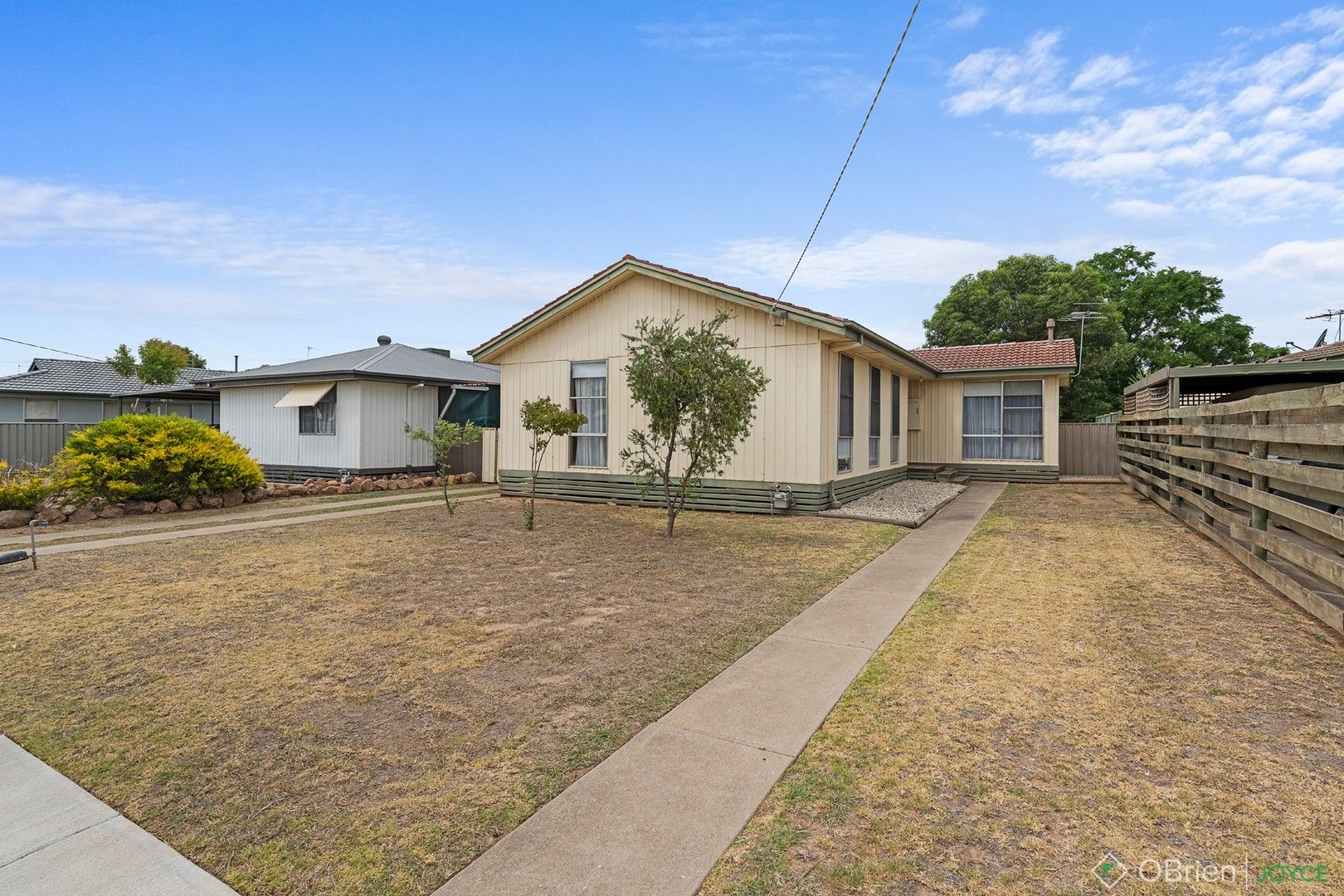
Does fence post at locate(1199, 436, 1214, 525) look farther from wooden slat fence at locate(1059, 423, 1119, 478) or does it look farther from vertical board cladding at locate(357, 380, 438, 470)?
vertical board cladding at locate(357, 380, 438, 470)

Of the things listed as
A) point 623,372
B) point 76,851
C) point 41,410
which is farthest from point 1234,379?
point 41,410

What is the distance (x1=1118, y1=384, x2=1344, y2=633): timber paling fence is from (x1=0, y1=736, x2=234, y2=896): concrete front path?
21.9 feet

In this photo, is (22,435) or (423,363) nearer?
(22,435)

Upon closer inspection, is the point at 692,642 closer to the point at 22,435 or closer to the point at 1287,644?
the point at 1287,644

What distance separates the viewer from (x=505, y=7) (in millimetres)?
11586

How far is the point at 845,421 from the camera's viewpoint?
39.4 feet

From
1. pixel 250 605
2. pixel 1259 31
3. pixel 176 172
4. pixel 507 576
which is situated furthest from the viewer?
pixel 176 172

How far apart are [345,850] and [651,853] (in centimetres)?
109

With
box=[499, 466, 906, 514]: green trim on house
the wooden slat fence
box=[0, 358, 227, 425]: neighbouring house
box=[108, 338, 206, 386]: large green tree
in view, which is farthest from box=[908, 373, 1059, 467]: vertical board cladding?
box=[108, 338, 206, 386]: large green tree

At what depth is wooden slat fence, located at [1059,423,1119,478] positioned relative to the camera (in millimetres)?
17859

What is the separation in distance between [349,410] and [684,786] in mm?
16008

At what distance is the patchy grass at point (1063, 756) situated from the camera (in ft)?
7.20

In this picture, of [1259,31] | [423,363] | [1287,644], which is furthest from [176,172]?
[1259,31]

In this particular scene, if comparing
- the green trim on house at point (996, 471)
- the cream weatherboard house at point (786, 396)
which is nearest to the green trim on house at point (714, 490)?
the cream weatherboard house at point (786, 396)
